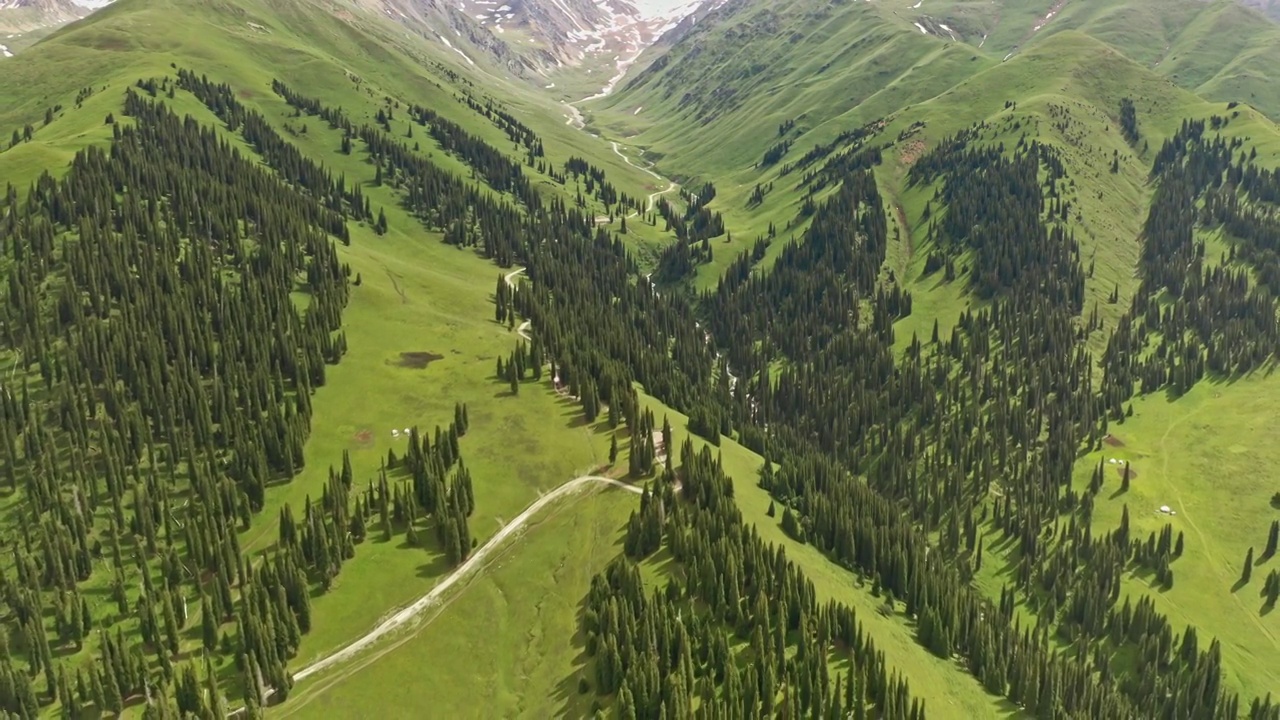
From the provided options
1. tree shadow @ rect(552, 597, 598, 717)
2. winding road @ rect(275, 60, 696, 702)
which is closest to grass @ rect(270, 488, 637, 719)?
tree shadow @ rect(552, 597, 598, 717)

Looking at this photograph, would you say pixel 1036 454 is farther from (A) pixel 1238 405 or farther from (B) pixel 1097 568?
(A) pixel 1238 405

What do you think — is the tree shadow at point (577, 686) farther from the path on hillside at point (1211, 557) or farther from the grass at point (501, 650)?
the path on hillside at point (1211, 557)

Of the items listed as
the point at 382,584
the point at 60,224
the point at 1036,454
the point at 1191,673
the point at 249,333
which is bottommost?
the point at 1191,673

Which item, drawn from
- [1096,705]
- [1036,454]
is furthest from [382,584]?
[1036,454]

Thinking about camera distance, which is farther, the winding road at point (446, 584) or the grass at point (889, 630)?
the grass at point (889, 630)

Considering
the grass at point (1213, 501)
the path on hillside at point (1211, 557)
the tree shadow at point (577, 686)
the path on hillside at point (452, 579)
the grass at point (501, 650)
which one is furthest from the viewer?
the path on hillside at point (1211, 557)

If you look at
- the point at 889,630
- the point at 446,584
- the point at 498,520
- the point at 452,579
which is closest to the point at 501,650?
the point at 446,584

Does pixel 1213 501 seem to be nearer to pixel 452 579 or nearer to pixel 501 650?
pixel 501 650

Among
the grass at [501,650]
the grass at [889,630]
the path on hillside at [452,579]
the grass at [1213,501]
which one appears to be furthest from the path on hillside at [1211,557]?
the grass at [501,650]
